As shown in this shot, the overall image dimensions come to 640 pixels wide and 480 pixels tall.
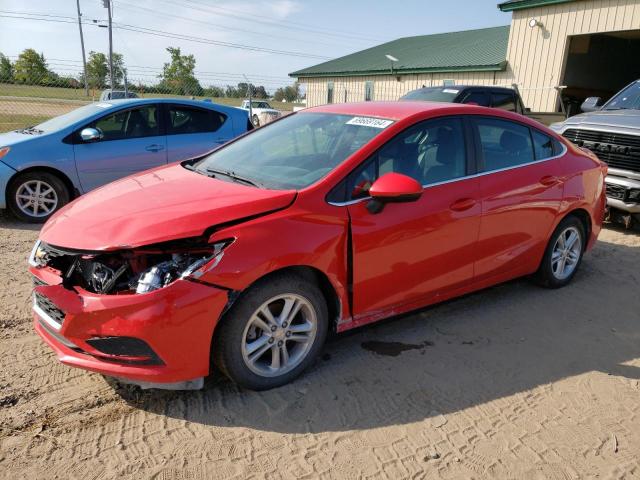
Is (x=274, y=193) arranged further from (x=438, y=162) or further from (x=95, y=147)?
(x=95, y=147)

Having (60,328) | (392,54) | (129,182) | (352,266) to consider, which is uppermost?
(392,54)

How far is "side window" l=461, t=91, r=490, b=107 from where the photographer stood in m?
9.80

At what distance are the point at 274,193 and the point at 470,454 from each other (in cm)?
176

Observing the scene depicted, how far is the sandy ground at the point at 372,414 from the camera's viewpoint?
2531mm

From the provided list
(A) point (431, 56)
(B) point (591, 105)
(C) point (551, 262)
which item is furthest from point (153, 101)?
(A) point (431, 56)

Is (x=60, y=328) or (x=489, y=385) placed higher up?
(x=60, y=328)

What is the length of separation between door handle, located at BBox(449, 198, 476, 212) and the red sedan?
0.4 inches

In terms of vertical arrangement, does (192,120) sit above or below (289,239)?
above

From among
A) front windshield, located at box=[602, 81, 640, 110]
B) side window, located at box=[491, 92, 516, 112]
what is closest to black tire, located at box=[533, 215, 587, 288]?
front windshield, located at box=[602, 81, 640, 110]

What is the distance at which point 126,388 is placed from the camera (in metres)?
3.07

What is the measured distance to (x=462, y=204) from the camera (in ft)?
12.2

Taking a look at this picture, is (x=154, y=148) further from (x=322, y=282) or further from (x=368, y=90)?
(x=368, y=90)

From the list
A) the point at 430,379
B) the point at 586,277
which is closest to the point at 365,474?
the point at 430,379

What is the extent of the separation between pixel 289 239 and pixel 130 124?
5.17 meters
